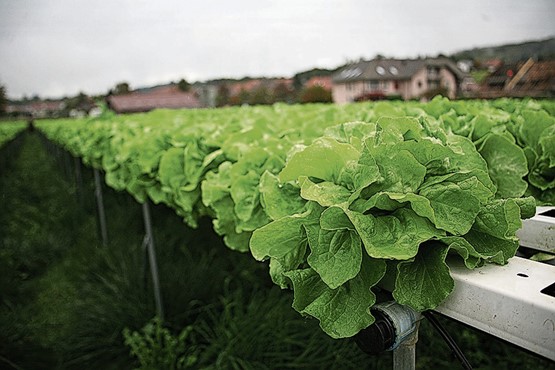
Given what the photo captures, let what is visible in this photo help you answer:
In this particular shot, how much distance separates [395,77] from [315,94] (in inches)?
345

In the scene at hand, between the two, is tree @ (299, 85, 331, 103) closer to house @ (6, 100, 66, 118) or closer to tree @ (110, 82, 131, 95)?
tree @ (110, 82, 131, 95)

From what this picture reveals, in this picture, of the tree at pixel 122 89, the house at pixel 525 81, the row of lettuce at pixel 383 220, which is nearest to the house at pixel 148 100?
the tree at pixel 122 89

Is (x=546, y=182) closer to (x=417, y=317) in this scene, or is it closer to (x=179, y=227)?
(x=417, y=317)

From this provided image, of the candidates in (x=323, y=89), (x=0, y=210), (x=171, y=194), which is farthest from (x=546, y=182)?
(x=323, y=89)

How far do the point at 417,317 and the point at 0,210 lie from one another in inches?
372

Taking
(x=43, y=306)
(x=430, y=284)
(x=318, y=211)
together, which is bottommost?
(x=43, y=306)

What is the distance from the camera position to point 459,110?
2.64 meters

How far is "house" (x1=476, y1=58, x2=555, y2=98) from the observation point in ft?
52.2

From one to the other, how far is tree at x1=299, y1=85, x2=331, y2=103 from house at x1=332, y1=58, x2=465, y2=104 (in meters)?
3.16

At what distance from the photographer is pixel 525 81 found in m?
16.4

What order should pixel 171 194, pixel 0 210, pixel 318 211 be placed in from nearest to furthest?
pixel 318 211 < pixel 171 194 < pixel 0 210

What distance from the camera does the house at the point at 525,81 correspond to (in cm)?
1592

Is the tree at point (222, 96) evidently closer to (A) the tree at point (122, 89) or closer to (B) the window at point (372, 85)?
(B) the window at point (372, 85)

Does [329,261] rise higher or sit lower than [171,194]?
higher
